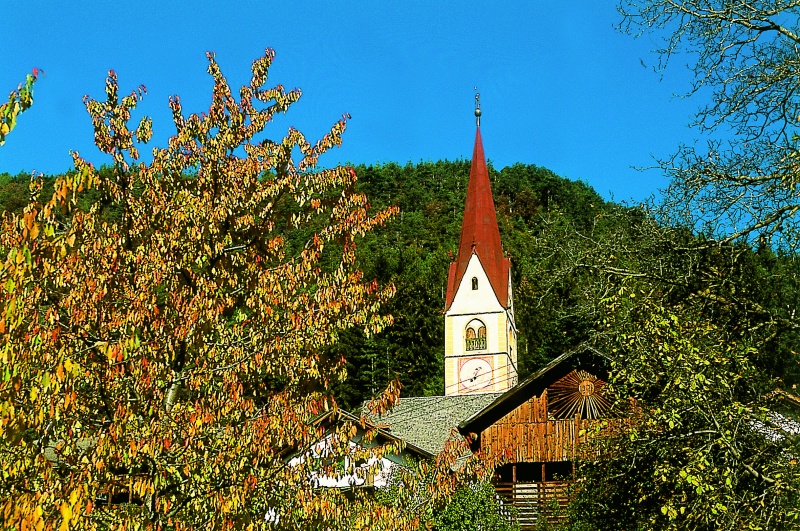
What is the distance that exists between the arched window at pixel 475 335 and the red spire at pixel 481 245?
1.50m

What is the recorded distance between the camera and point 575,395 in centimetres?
2434

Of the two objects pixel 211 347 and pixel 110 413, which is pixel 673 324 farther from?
pixel 110 413

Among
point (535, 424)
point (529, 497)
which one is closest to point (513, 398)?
point (535, 424)

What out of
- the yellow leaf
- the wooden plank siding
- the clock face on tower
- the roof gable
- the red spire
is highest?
the red spire

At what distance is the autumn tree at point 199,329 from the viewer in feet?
22.8

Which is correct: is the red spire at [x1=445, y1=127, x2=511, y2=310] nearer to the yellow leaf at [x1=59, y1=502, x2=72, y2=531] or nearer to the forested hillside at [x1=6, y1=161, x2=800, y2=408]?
the forested hillside at [x1=6, y1=161, x2=800, y2=408]

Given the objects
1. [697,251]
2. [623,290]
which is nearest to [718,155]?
[697,251]

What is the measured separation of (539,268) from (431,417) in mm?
23812

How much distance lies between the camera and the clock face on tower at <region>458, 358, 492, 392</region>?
4162 cm

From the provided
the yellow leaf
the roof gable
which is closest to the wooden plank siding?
the roof gable

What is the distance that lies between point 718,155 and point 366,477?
4.57 m

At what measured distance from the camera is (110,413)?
24.7 ft

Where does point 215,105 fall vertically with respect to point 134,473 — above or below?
above

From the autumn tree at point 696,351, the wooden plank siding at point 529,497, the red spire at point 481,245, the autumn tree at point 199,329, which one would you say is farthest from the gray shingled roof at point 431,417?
the autumn tree at point 696,351
